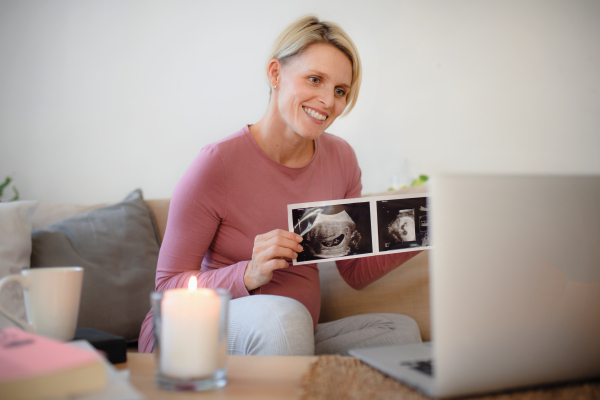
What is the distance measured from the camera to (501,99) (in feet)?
7.20

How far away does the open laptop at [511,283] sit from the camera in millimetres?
506

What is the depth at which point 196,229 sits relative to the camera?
116 centimetres

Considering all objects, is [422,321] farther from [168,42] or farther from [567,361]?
[168,42]

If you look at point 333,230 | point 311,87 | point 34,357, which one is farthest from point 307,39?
point 34,357

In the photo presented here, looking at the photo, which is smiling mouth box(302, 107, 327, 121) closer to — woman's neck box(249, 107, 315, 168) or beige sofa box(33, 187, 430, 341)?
woman's neck box(249, 107, 315, 168)

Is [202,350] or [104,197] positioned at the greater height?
[104,197]

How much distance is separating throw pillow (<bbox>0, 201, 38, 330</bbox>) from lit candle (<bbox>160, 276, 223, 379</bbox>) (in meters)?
0.98

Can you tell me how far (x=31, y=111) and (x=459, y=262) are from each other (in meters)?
2.32

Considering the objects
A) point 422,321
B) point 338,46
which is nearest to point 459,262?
point 338,46

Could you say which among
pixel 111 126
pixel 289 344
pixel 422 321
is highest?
pixel 111 126

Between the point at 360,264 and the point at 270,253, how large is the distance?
0.49 meters

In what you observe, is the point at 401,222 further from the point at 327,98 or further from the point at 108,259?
the point at 108,259

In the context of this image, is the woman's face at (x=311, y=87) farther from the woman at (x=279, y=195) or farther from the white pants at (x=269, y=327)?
the white pants at (x=269, y=327)

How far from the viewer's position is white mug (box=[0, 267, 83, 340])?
648 mm
